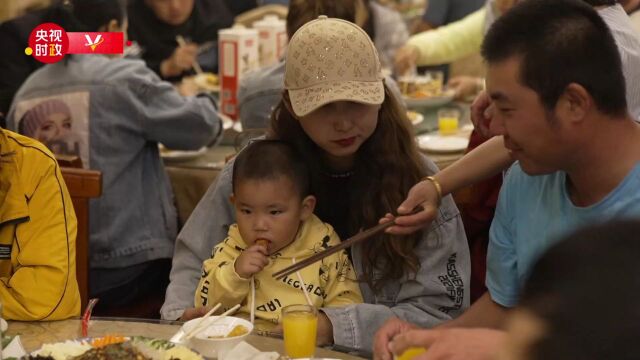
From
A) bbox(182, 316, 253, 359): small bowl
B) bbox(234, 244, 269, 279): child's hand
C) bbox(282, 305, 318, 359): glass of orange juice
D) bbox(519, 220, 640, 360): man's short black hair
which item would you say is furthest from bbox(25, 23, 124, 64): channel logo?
bbox(519, 220, 640, 360): man's short black hair

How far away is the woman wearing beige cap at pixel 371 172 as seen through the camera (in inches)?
97.7

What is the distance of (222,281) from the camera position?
239 centimetres

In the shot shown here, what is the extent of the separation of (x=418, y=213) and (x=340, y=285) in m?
0.28

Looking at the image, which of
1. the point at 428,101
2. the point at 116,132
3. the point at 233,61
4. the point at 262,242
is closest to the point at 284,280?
the point at 262,242

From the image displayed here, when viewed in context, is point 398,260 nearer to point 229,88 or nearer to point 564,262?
point 564,262

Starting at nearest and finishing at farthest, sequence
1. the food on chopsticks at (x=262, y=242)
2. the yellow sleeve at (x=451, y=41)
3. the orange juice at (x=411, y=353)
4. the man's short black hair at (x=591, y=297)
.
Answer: the man's short black hair at (x=591, y=297)
the orange juice at (x=411, y=353)
the food on chopsticks at (x=262, y=242)
the yellow sleeve at (x=451, y=41)

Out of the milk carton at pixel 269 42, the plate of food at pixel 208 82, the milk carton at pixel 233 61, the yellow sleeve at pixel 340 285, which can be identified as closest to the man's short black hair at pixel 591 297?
the yellow sleeve at pixel 340 285

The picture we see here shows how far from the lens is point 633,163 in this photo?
2.02m

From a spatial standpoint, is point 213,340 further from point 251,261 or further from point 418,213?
point 418,213

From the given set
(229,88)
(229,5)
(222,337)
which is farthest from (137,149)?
(229,5)

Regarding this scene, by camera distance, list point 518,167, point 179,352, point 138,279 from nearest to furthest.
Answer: point 179,352 < point 518,167 < point 138,279

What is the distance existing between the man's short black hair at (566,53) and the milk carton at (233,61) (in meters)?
2.54

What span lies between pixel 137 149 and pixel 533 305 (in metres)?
2.90

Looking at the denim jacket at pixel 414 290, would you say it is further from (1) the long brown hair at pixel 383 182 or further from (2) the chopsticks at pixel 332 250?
(2) the chopsticks at pixel 332 250
